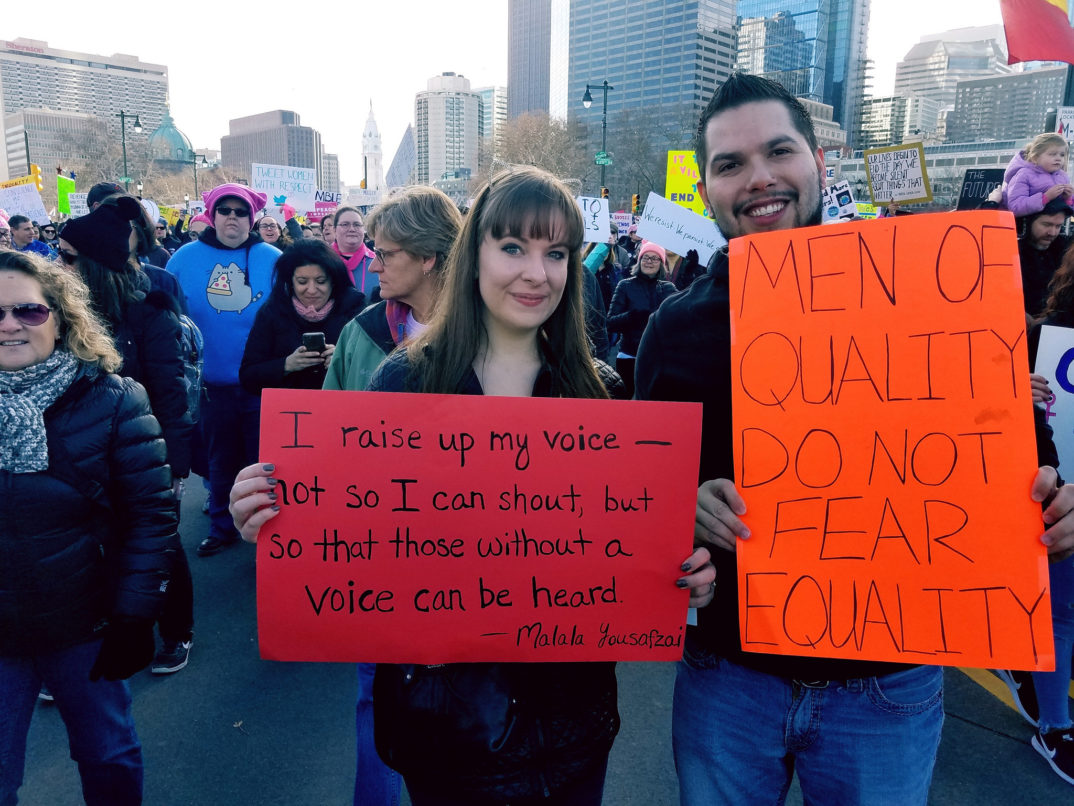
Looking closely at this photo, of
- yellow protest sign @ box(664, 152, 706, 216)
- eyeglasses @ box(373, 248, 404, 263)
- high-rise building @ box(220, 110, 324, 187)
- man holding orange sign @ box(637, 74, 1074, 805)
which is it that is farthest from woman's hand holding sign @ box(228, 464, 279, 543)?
high-rise building @ box(220, 110, 324, 187)

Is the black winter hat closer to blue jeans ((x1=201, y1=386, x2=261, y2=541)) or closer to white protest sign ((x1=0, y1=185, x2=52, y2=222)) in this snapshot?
blue jeans ((x1=201, y1=386, x2=261, y2=541))

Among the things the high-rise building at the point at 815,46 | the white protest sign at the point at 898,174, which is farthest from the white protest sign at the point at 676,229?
the high-rise building at the point at 815,46

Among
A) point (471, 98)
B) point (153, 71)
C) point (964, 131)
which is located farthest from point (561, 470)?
point (153, 71)

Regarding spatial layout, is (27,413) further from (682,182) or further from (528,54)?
(528,54)

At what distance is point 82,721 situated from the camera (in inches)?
82.0

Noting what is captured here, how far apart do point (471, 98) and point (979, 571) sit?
134 meters

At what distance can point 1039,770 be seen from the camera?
110 inches

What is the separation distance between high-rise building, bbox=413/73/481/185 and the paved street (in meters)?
121

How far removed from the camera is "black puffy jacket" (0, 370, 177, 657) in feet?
6.36

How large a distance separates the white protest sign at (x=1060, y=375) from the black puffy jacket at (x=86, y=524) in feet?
9.15

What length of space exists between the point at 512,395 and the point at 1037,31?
7.17 meters

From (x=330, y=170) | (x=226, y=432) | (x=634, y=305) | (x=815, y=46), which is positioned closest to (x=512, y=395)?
(x=226, y=432)

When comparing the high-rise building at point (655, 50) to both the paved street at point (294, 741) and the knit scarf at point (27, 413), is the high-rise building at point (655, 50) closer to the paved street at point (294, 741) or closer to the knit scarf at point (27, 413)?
the paved street at point (294, 741)

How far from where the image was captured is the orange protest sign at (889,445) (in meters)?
1.21
